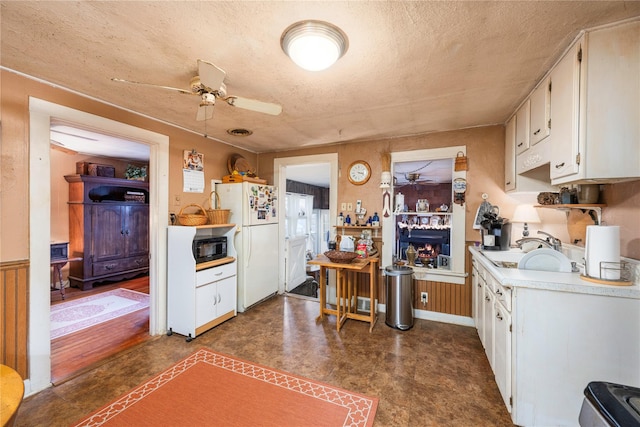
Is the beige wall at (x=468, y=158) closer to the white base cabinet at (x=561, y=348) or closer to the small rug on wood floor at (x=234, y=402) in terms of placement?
the white base cabinet at (x=561, y=348)

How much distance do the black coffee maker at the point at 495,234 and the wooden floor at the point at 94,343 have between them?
152 inches

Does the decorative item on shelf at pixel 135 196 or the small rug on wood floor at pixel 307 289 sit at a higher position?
the decorative item on shelf at pixel 135 196

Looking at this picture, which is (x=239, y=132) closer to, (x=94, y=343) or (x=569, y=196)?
(x=94, y=343)

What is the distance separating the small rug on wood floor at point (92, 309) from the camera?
310 cm

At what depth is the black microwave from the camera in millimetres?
2885

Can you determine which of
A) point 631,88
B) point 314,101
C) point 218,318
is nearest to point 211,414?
point 218,318

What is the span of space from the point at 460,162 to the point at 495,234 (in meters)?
0.94

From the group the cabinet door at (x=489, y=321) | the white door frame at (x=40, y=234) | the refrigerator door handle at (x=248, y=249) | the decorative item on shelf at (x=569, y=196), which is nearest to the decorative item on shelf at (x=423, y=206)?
the cabinet door at (x=489, y=321)

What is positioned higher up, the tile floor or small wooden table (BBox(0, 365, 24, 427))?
small wooden table (BBox(0, 365, 24, 427))

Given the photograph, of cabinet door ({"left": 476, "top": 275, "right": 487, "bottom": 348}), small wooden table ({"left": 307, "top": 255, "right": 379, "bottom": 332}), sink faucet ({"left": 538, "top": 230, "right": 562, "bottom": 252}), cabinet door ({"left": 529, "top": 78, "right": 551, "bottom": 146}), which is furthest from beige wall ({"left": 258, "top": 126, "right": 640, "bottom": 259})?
small wooden table ({"left": 307, "top": 255, "right": 379, "bottom": 332})

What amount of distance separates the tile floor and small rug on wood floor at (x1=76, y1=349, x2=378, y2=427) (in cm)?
12

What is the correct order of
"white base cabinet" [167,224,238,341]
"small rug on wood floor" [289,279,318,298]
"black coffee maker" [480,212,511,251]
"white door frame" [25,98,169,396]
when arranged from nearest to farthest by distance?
"white door frame" [25,98,169,396] < "black coffee maker" [480,212,511,251] < "white base cabinet" [167,224,238,341] < "small rug on wood floor" [289,279,318,298]

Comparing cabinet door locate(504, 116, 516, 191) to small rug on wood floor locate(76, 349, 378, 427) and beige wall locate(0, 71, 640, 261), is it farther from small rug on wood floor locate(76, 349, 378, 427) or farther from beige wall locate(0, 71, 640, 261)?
small rug on wood floor locate(76, 349, 378, 427)

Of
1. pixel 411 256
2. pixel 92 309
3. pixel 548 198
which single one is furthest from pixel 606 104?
pixel 92 309
